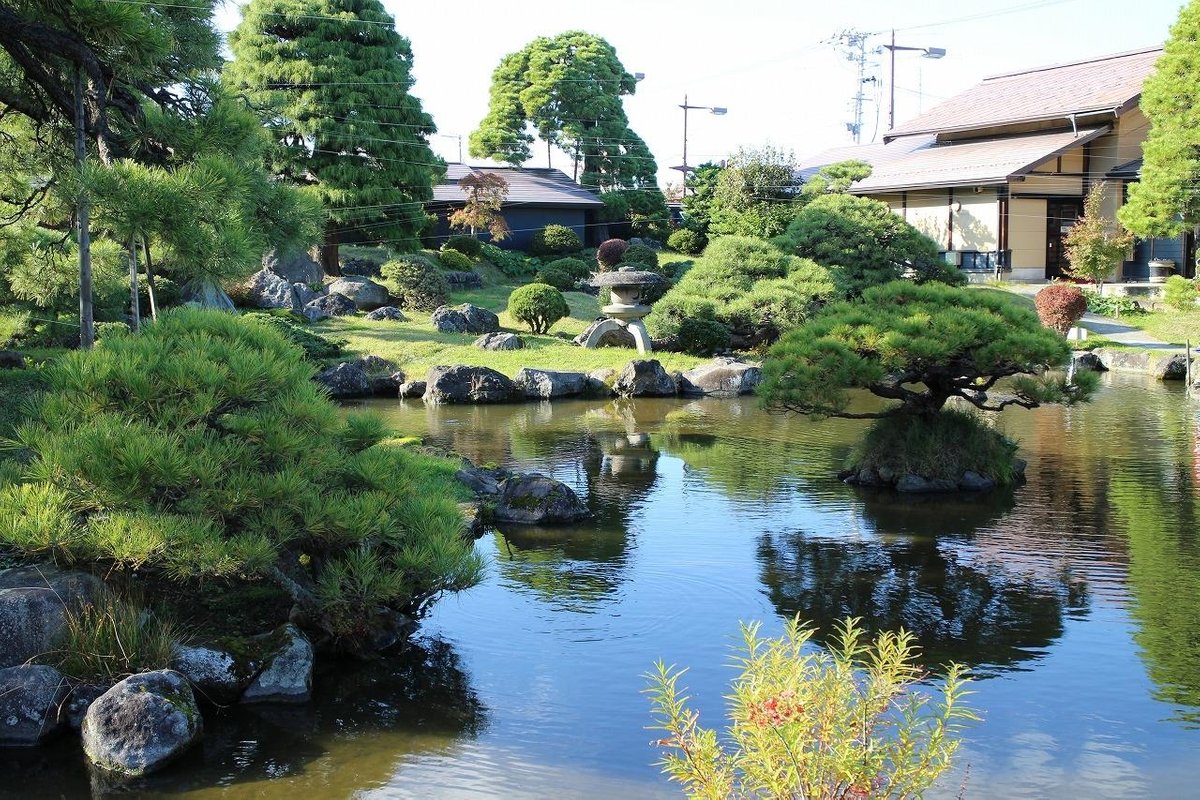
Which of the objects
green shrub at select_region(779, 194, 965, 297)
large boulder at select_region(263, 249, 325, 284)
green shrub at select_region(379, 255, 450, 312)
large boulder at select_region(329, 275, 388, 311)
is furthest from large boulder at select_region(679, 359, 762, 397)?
large boulder at select_region(263, 249, 325, 284)

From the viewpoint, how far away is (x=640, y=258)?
33250 mm

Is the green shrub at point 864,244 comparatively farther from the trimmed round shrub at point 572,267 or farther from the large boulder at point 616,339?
the trimmed round shrub at point 572,267

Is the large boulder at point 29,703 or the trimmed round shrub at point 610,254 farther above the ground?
the trimmed round shrub at point 610,254

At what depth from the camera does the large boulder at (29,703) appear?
590 centimetres

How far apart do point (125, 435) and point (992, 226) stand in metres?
30.3

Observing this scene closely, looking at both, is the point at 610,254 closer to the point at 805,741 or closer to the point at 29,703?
the point at 29,703

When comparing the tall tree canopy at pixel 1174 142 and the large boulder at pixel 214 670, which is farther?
the tall tree canopy at pixel 1174 142

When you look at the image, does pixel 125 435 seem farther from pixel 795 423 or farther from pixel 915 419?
pixel 795 423

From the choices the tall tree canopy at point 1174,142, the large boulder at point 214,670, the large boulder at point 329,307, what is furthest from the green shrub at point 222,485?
the tall tree canopy at point 1174,142

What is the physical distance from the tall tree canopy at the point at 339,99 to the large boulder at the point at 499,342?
24.4ft

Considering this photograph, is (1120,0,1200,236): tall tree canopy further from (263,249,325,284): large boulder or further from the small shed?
(263,249,325,284): large boulder

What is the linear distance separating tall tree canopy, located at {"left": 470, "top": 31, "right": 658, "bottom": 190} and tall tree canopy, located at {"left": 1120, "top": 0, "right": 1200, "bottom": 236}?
2041 centimetres

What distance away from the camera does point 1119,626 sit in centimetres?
762

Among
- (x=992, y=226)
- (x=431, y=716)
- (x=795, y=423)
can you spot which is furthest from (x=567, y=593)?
(x=992, y=226)
